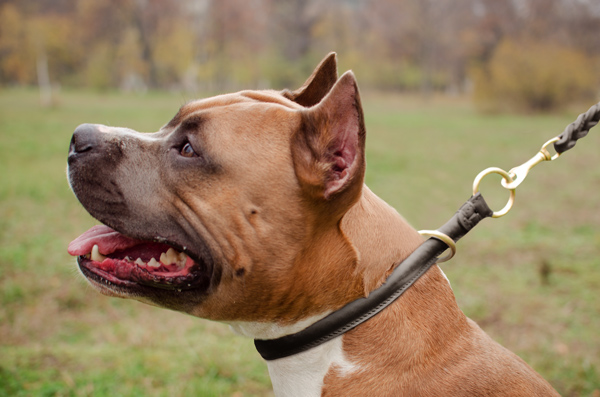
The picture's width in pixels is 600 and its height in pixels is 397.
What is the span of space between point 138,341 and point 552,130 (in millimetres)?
22283

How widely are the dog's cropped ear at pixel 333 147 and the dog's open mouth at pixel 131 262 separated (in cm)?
68

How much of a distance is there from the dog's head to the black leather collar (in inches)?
2.5

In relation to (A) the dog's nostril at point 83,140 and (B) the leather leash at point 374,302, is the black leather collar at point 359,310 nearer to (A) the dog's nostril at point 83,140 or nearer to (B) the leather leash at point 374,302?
(B) the leather leash at point 374,302

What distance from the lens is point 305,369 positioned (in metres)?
2.21

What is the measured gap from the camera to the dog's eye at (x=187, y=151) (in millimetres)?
2308

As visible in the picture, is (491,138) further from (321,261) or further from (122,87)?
(122,87)

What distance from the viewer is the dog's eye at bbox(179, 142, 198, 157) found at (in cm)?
231

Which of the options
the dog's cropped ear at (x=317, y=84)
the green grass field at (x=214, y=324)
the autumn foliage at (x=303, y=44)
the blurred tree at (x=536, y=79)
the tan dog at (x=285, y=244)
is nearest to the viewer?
the tan dog at (x=285, y=244)

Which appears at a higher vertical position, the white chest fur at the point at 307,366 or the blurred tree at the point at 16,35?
the white chest fur at the point at 307,366

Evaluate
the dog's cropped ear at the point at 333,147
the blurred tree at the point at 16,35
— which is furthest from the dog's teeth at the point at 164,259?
the blurred tree at the point at 16,35

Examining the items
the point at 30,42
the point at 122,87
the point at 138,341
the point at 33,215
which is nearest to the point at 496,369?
the point at 138,341

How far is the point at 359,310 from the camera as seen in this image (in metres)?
2.16

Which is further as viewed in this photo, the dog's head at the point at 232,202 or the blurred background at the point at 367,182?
the blurred background at the point at 367,182

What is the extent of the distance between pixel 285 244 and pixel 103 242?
952 millimetres
